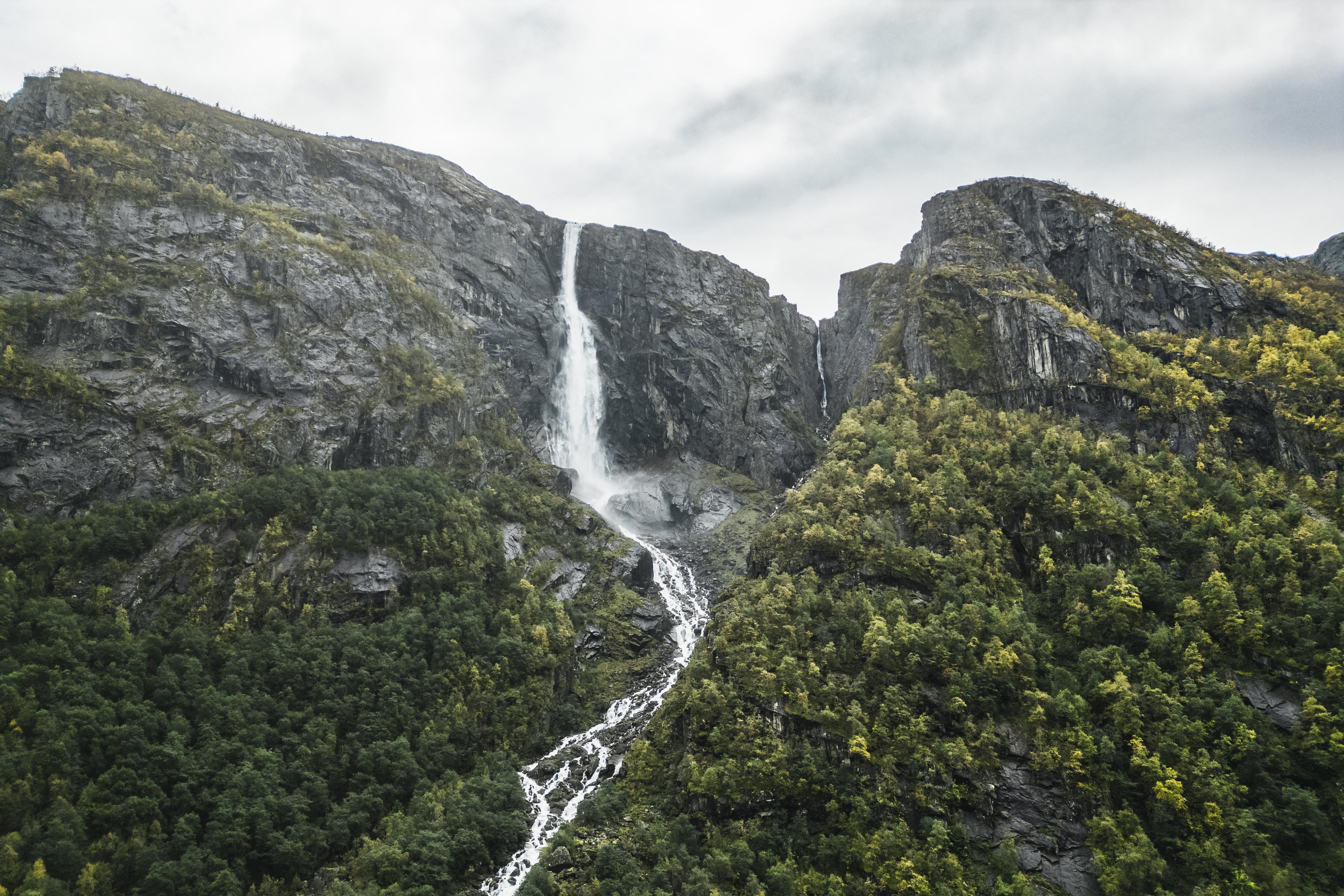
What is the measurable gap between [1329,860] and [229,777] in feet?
190

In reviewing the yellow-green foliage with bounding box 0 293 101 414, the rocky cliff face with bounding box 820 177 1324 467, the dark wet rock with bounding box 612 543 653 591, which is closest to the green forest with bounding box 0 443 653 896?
the dark wet rock with bounding box 612 543 653 591

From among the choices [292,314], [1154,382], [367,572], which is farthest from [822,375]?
[367,572]

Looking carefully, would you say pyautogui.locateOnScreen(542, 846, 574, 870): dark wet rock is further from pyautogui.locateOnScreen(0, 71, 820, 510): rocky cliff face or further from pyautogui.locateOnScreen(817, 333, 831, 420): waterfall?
pyautogui.locateOnScreen(817, 333, 831, 420): waterfall

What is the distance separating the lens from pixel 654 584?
8212cm

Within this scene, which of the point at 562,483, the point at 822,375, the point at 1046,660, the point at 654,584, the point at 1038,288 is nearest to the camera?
the point at 1046,660

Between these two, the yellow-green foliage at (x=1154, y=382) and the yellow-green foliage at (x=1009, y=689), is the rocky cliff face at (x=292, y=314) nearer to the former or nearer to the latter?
the yellow-green foliage at (x=1009, y=689)

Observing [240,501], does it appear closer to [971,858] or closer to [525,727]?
[525,727]

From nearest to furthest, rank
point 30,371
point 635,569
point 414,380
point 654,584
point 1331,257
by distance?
1. point 30,371
2. point 635,569
3. point 414,380
4. point 654,584
5. point 1331,257

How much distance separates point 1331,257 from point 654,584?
106117 millimetres

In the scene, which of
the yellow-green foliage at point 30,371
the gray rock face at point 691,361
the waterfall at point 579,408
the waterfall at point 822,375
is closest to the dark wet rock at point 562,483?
the waterfall at point 579,408

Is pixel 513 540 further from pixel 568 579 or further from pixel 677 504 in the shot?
pixel 677 504

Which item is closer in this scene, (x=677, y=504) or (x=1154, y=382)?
(x=1154, y=382)

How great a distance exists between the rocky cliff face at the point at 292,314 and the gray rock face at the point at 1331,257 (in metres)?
73.6

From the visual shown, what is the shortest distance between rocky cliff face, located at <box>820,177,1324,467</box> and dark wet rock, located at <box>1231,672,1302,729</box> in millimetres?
22862
